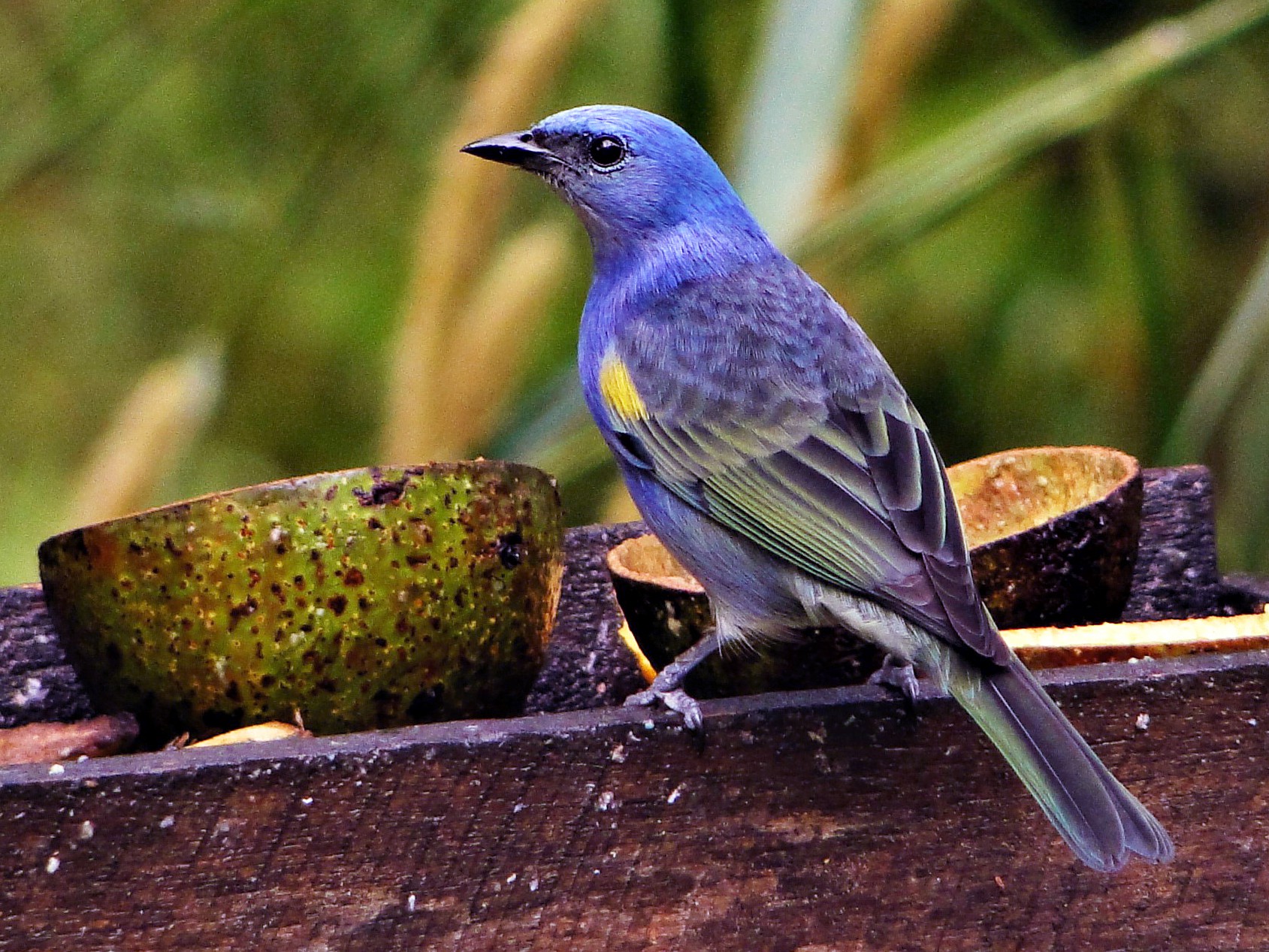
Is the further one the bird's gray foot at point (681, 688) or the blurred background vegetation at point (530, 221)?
the blurred background vegetation at point (530, 221)

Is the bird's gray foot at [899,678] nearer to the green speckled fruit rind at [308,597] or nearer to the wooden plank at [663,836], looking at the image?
the wooden plank at [663,836]

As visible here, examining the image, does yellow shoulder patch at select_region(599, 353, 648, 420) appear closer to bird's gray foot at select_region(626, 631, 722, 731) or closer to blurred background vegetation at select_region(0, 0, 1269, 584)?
bird's gray foot at select_region(626, 631, 722, 731)

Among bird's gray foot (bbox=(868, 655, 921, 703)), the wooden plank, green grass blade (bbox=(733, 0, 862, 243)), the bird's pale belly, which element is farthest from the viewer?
green grass blade (bbox=(733, 0, 862, 243))

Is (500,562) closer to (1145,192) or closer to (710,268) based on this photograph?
(710,268)

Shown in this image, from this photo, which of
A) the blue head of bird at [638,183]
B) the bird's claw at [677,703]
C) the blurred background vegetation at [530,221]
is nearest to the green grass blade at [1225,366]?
the blurred background vegetation at [530,221]

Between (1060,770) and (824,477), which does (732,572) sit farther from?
(1060,770)

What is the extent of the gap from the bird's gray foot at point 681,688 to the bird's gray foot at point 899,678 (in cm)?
25

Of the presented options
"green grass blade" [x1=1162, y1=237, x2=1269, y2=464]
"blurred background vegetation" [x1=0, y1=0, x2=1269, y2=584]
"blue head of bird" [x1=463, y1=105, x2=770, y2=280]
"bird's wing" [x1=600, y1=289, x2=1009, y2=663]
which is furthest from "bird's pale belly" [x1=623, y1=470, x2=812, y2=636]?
"green grass blade" [x1=1162, y1=237, x2=1269, y2=464]

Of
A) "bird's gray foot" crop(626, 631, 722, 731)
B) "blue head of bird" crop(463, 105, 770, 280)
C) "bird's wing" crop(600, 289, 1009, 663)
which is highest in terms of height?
"blue head of bird" crop(463, 105, 770, 280)

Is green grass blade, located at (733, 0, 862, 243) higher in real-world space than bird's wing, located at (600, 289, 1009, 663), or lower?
higher

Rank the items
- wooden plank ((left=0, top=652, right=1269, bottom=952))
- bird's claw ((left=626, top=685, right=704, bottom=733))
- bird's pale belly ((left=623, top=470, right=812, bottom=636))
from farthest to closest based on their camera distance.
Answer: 1. bird's pale belly ((left=623, top=470, right=812, bottom=636))
2. bird's claw ((left=626, top=685, right=704, bottom=733))
3. wooden plank ((left=0, top=652, right=1269, bottom=952))

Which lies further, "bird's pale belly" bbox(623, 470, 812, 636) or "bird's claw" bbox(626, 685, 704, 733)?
"bird's pale belly" bbox(623, 470, 812, 636)

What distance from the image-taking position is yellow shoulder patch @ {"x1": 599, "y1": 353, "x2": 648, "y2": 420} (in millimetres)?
2611

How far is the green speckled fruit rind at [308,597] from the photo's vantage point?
80.8 inches
